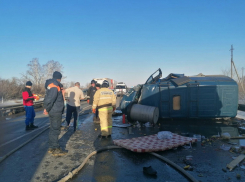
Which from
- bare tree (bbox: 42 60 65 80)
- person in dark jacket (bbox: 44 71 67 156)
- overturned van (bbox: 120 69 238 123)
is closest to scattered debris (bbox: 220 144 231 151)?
overturned van (bbox: 120 69 238 123)

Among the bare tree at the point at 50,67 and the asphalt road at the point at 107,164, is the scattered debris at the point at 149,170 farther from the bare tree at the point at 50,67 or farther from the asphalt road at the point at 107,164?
the bare tree at the point at 50,67

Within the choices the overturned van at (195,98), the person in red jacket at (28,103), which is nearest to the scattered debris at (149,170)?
the overturned van at (195,98)

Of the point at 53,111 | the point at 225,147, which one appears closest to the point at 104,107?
the point at 53,111

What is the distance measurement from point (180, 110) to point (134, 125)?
2.43 meters

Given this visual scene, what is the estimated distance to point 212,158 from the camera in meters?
4.46

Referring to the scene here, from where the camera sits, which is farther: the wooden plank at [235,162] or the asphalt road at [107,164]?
the wooden plank at [235,162]

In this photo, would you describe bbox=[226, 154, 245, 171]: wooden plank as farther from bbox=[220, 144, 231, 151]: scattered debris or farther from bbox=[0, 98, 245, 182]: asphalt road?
bbox=[220, 144, 231, 151]: scattered debris

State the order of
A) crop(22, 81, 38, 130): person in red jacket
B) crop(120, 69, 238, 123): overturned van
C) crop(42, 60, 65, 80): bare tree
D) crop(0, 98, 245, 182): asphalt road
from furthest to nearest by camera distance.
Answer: crop(42, 60, 65, 80): bare tree < crop(120, 69, 238, 123): overturned van < crop(22, 81, 38, 130): person in red jacket < crop(0, 98, 245, 182): asphalt road

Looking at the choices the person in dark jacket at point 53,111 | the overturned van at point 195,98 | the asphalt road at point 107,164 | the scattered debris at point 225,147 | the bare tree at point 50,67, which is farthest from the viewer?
the bare tree at point 50,67

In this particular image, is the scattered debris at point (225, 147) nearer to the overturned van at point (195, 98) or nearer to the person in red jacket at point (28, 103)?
the overturned van at point (195, 98)

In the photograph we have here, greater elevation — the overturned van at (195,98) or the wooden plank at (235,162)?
the overturned van at (195,98)

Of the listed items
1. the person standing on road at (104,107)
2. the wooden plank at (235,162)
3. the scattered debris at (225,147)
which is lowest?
the scattered debris at (225,147)

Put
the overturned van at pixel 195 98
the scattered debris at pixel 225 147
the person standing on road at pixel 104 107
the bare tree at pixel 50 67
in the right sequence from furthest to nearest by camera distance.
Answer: the bare tree at pixel 50 67 < the overturned van at pixel 195 98 < the person standing on road at pixel 104 107 < the scattered debris at pixel 225 147

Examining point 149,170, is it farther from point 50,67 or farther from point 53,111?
point 50,67
